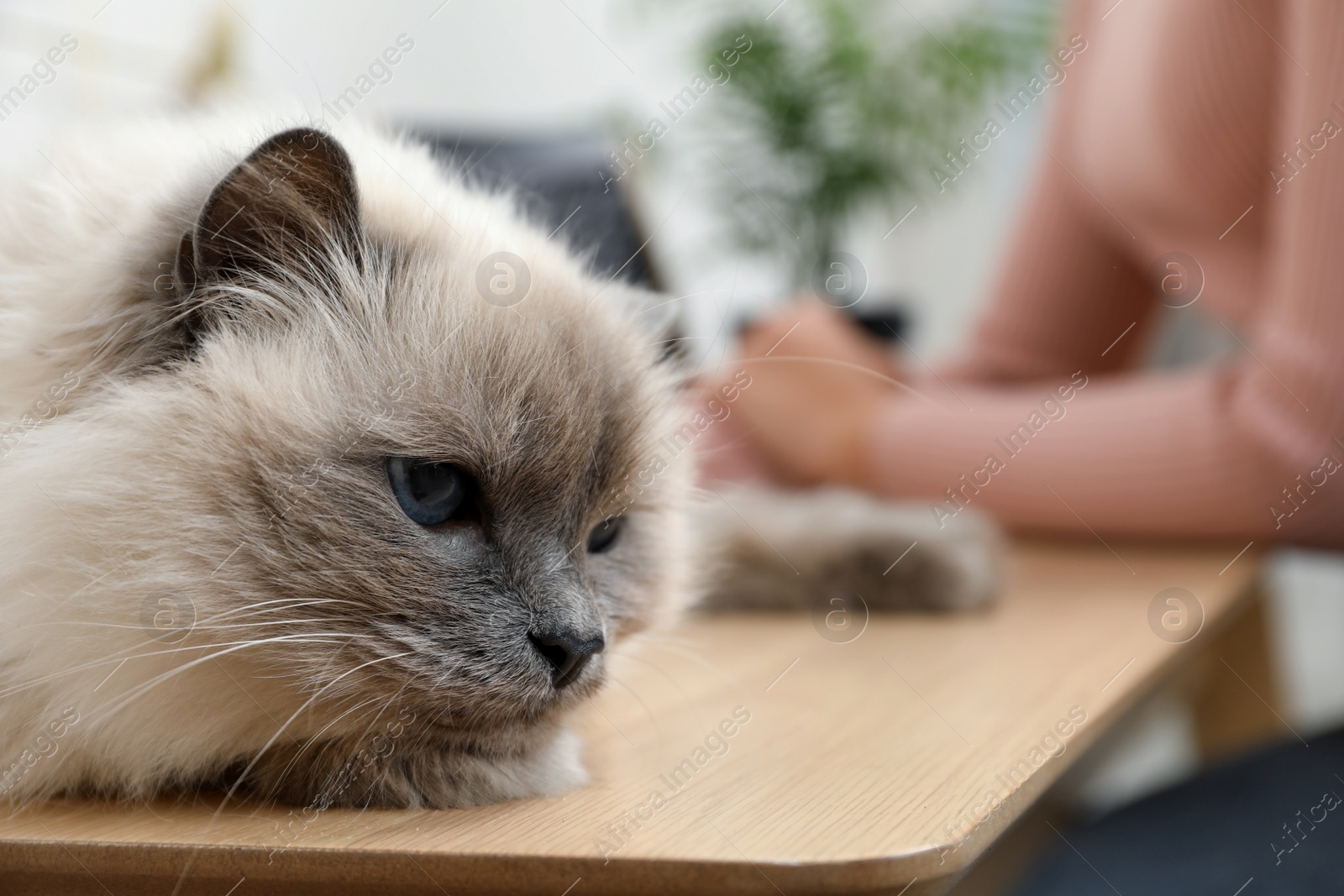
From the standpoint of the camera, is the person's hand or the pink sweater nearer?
the pink sweater

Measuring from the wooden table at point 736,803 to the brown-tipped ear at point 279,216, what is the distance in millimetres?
344

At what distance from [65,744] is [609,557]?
1.26ft

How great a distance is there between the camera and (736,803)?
24.1 inches

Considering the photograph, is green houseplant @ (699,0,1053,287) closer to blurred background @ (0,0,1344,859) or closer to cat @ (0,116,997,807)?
blurred background @ (0,0,1344,859)

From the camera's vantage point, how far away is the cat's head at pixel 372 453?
616 millimetres

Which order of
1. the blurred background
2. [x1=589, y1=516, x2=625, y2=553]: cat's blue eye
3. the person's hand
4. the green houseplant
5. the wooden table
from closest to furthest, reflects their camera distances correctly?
1. the wooden table
2. [x1=589, y1=516, x2=625, y2=553]: cat's blue eye
3. the person's hand
4. the blurred background
5. the green houseplant

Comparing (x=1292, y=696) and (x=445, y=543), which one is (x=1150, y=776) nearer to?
(x=1292, y=696)

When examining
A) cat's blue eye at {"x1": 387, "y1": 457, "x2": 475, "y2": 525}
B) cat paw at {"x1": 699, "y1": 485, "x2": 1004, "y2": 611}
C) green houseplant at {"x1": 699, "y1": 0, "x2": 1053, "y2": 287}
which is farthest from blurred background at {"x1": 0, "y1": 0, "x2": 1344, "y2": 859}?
cat's blue eye at {"x1": 387, "y1": 457, "x2": 475, "y2": 525}

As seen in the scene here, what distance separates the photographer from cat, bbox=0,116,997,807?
2.02ft

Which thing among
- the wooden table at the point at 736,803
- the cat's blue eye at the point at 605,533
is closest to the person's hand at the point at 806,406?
the wooden table at the point at 736,803

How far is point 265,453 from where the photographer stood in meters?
0.62

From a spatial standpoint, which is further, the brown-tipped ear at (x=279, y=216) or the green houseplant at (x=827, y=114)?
the green houseplant at (x=827, y=114)

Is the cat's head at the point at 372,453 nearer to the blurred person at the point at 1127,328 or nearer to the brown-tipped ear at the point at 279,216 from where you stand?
the brown-tipped ear at the point at 279,216

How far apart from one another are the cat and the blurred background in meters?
1.42
